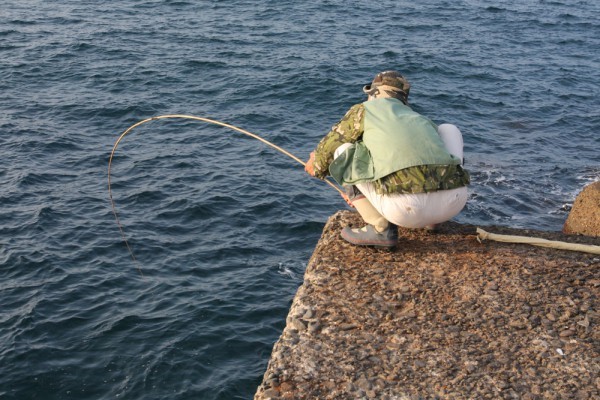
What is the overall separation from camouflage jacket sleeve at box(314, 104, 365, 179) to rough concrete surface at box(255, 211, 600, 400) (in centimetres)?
85

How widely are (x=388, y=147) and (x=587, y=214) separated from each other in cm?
605

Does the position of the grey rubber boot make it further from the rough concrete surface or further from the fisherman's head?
the fisherman's head

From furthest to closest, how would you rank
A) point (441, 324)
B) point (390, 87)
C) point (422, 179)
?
point (390, 87), point (422, 179), point (441, 324)

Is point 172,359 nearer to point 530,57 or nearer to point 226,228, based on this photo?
point 226,228

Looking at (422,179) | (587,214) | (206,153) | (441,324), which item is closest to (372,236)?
(422,179)

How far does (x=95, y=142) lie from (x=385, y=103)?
10835 millimetres

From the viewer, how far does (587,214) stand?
10930mm

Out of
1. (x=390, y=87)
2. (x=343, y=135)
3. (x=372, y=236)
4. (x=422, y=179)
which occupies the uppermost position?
(x=390, y=87)

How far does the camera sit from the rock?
10750 millimetres

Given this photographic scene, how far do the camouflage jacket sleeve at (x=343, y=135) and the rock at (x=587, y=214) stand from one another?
5.65 m

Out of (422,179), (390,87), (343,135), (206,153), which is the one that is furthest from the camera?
(206,153)

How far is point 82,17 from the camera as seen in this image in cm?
2527

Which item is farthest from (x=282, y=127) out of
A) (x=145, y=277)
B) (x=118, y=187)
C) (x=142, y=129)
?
(x=145, y=277)

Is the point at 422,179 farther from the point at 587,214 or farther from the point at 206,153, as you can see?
the point at 206,153
